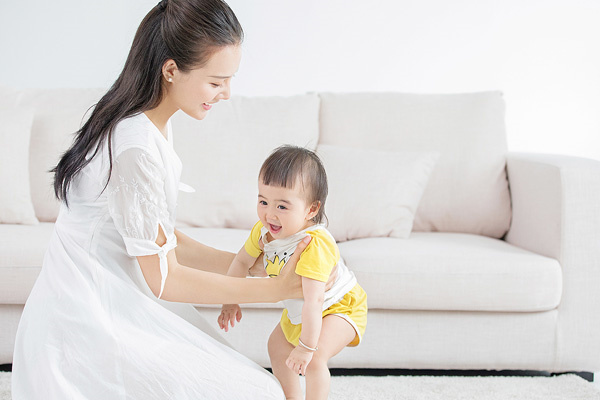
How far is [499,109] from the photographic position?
2.81 metres

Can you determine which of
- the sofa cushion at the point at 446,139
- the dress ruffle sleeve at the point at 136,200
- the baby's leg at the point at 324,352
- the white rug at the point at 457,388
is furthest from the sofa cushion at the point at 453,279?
the dress ruffle sleeve at the point at 136,200

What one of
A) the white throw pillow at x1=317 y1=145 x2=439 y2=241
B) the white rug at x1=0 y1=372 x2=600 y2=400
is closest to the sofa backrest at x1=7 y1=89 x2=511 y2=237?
the white throw pillow at x1=317 y1=145 x2=439 y2=241

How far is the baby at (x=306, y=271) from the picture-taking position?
1.29 metres

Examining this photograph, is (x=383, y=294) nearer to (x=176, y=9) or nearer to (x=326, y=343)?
(x=326, y=343)

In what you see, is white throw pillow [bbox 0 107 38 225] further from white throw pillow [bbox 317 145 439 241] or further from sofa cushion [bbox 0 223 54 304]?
white throw pillow [bbox 317 145 439 241]

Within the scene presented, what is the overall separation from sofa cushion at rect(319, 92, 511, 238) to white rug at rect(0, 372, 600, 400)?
706 millimetres

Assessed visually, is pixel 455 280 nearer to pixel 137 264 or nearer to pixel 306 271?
pixel 306 271

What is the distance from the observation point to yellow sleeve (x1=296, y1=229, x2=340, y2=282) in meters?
1.27

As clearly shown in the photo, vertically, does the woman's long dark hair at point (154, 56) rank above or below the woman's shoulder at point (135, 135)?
above

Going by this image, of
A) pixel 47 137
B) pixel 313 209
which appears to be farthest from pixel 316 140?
pixel 313 209

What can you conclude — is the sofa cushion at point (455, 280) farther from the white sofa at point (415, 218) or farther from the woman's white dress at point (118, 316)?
the woman's white dress at point (118, 316)

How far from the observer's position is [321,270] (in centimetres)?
128

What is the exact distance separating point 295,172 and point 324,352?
0.38 meters

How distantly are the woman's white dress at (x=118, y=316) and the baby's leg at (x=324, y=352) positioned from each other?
0.13 m
